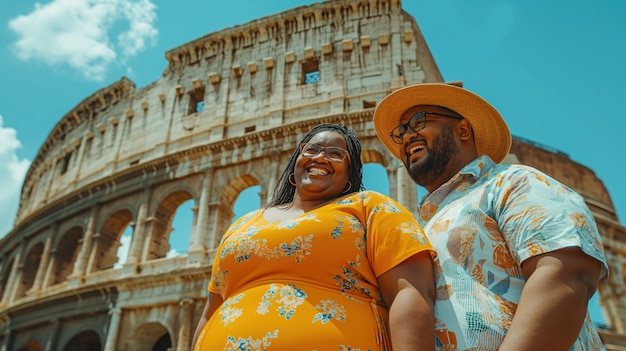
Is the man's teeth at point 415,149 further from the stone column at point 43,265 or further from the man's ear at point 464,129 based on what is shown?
the stone column at point 43,265

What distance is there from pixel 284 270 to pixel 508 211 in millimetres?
977

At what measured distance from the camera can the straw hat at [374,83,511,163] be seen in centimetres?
262

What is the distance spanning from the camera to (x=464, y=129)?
261cm

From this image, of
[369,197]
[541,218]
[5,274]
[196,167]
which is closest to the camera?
[541,218]

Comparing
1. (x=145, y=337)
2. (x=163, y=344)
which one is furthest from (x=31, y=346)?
(x=145, y=337)

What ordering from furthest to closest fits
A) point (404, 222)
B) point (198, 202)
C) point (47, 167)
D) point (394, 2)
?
1. point (47, 167)
2. point (394, 2)
3. point (198, 202)
4. point (404, 222)

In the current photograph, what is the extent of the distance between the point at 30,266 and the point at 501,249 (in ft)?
78.0

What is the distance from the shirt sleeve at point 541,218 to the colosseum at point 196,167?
1101cm

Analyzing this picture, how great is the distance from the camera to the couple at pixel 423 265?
161cm

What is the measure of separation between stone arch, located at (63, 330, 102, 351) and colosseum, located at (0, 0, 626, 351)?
0.20 ft

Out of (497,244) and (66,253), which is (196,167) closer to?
(66,253)

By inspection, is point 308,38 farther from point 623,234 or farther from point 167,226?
point 623,234

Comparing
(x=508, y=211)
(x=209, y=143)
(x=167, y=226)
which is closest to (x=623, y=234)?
(x=209, y=143)

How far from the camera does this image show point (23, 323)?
17594 mm
